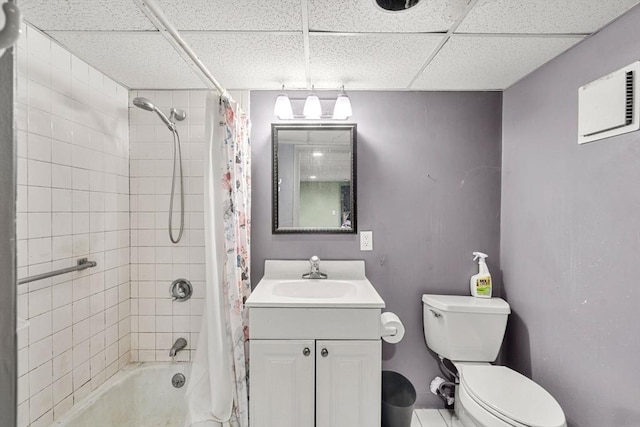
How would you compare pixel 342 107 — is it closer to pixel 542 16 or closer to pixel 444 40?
pixel 444 40

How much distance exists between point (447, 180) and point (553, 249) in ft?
2.15

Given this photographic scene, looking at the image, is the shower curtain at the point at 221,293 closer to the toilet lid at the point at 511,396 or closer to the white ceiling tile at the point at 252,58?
the white ceiling tile at the point at 252,58

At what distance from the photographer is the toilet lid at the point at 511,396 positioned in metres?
1.16

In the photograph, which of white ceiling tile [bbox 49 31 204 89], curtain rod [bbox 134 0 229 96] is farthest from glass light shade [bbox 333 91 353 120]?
white ceiling tile [bbox 49 31 204 89]

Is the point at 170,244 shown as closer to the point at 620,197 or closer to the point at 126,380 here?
the point at 126,380

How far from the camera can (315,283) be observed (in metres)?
1.79

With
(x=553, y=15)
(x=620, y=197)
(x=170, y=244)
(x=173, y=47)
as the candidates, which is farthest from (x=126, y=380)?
(x=553, y=15)

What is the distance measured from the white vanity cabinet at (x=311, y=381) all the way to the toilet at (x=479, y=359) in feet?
1.47

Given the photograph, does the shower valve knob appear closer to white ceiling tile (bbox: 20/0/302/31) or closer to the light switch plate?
the light switch plate

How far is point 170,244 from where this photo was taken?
6.09ft

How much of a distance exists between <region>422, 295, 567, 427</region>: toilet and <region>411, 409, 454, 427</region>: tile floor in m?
0.07

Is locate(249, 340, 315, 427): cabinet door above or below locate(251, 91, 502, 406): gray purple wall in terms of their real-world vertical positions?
below

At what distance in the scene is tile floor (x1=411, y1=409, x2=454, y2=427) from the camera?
1.71 meters

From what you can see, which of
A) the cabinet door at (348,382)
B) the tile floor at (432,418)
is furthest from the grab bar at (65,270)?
the tile floor at (432,418)
